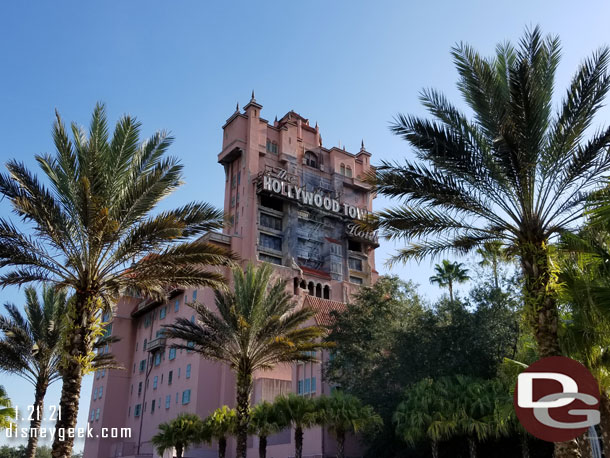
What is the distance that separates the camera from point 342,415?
25.4m

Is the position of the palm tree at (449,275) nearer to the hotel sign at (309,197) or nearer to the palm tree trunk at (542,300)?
the hotel sign at (309,197)

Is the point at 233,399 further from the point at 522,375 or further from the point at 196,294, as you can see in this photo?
the point at 522,375

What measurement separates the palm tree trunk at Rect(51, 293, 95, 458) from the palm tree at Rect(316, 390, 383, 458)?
517 inches

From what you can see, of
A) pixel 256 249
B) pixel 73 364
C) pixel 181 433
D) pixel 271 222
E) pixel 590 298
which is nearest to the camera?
pixel 590 298

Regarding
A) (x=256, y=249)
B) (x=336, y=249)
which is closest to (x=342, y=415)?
(x=256, y=249)

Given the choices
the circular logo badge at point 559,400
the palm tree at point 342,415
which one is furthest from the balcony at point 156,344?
the circular logo badge at point 559,400

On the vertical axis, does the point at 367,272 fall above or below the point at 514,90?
above

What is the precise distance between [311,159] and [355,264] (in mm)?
13717

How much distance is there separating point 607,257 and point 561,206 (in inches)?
104

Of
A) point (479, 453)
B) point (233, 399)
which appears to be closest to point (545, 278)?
point (479, 453)

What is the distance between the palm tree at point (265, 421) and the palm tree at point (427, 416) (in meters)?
5.58

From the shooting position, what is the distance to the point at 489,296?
30844 mm

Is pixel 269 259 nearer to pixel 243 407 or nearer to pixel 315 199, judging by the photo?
pixel 315 199

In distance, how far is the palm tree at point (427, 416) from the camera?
24.2 metres
